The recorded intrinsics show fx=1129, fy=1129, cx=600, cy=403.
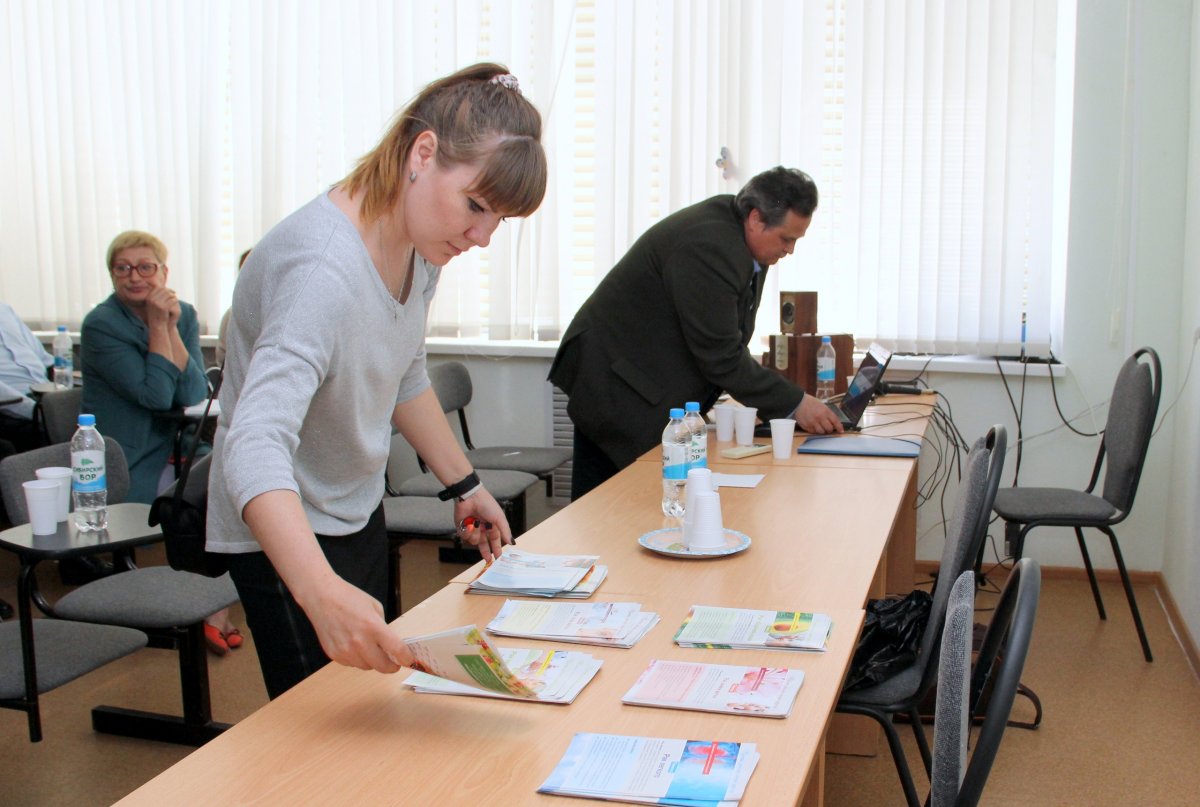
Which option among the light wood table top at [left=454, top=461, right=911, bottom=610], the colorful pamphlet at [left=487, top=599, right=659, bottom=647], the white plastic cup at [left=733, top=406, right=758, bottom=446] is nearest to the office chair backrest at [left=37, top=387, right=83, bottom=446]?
the light wood table top at [left=454, top=461, right=911, bottom=610]

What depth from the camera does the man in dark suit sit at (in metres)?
3.13

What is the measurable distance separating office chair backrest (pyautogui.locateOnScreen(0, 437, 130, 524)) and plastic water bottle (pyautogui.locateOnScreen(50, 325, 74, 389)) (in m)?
1.86

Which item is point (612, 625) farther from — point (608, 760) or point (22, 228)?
point (22, 228)

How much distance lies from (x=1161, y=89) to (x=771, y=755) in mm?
3686

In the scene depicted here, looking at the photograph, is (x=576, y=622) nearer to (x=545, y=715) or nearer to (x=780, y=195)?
(x=545, y=715)

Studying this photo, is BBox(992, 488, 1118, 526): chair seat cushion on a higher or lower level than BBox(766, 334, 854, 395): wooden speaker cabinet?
lower

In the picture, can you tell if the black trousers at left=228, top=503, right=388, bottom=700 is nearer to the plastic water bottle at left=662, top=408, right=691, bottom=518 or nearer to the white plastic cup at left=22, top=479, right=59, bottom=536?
the plastic water bottle at left=662, top=408, right=691, bottom=518

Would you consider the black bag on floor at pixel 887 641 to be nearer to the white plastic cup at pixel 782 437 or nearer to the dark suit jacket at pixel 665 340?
the white plastic cup at pixel 782 437

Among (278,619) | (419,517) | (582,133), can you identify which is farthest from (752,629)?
(582,133)

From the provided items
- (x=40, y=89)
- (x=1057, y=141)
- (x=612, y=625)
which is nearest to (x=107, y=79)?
(x=40, y=89)

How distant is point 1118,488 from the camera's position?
346 centimetres

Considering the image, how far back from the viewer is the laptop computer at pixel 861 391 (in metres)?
3.41

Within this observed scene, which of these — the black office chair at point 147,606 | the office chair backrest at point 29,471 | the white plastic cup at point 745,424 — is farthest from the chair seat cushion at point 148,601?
the white plastic cup at point 745,424

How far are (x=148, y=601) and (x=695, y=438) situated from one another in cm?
140
